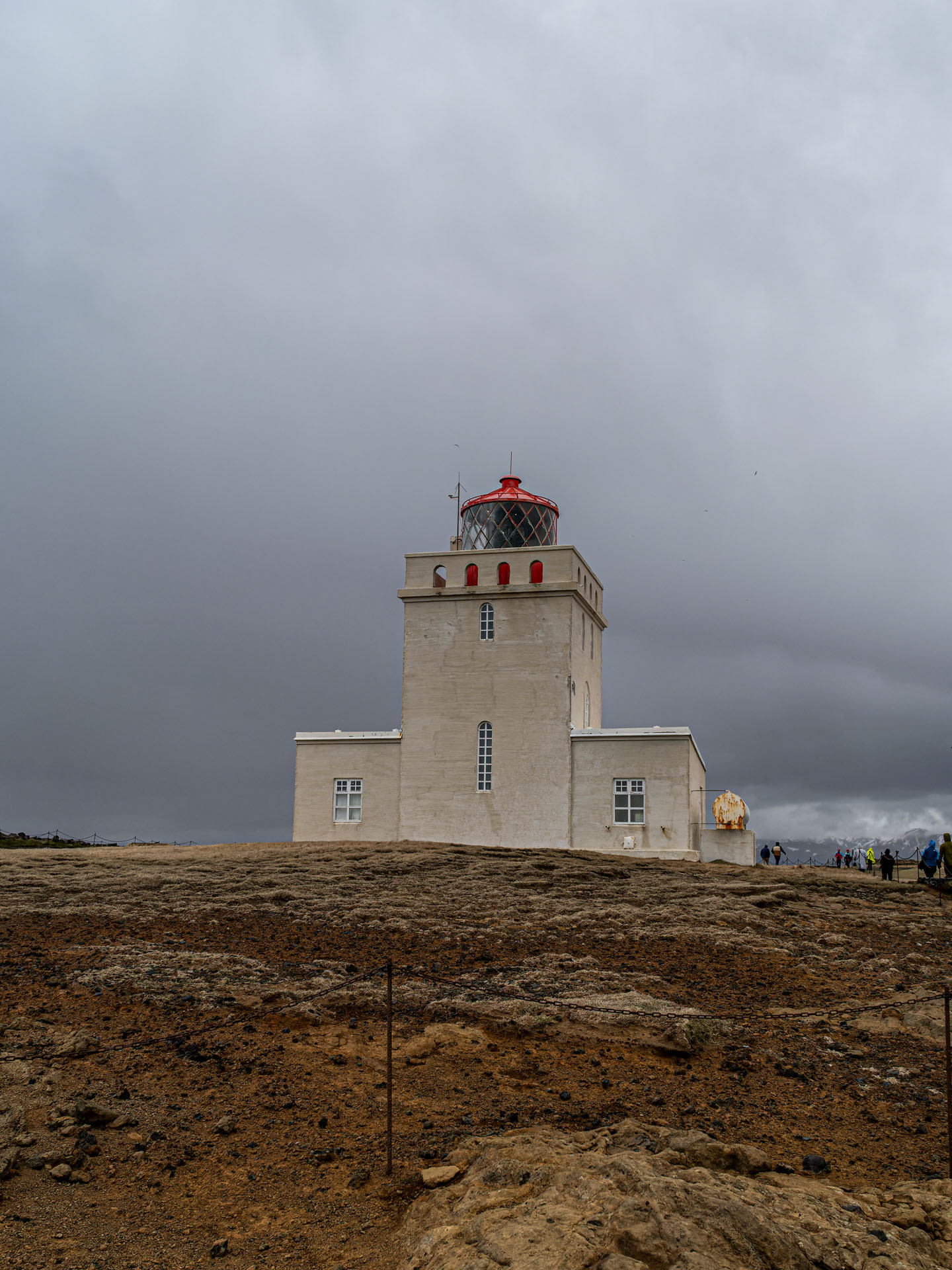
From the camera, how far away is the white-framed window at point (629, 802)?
30219 millimetres

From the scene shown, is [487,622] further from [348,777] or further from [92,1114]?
[92,1114]

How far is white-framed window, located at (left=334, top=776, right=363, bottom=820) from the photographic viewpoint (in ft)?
108

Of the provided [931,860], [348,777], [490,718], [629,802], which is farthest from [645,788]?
[348,777]

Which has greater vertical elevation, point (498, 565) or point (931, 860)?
point (498, 565)

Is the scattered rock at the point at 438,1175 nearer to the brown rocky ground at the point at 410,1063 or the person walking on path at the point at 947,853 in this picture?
the brown rocky ground at the point at 410,1063

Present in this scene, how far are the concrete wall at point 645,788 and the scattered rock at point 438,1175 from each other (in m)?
23.2

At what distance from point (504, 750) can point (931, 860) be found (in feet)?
41.3

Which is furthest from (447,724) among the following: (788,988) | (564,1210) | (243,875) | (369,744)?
(564,1210)

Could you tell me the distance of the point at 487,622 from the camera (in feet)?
107

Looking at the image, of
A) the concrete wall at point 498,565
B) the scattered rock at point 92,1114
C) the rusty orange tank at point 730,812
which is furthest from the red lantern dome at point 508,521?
the scattered rock at point 92,1114

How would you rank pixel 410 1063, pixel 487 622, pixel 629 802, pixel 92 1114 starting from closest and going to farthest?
pixel 92 1114 → pixel 410 1063 → pixel 629 802 → pixel 487 622

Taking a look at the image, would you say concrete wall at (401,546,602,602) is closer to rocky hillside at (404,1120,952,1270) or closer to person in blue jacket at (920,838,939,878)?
person in blue jacket at (920,838,939,878)

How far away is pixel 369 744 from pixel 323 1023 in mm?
22337

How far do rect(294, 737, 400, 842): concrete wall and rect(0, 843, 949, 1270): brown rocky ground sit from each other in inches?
594
